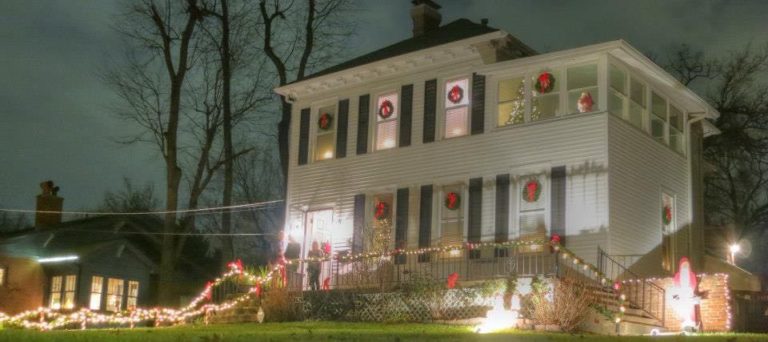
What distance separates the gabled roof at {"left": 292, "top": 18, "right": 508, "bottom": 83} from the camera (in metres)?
24.9

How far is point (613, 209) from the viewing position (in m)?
21.3

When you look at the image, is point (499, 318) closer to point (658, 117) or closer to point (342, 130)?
point (658, 117)

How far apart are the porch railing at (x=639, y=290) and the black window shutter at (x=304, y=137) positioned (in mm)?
10055

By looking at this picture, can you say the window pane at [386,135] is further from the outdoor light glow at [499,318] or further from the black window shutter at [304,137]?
the outdoor light glow at [499,318]

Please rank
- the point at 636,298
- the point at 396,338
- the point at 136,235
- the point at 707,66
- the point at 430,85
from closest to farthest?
the point at 396,338 → the point at 636,298 → the point at 430,85 → the point at 707,66 → the point at 136,235

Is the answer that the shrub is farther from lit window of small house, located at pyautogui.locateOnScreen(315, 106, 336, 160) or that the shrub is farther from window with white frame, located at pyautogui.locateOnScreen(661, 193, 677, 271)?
lit window of small house, located at pyautogui.locateOnScreen(315, 106, 336, 160)

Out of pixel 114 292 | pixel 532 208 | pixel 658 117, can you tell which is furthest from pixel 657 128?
pixel 114 292

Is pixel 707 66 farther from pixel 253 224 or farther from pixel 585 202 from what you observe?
pixel 253 224

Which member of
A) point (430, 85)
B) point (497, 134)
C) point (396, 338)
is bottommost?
point (396, 338)

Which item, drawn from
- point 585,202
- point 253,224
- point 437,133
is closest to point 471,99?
point 437,133

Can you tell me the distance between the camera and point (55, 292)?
35.5m

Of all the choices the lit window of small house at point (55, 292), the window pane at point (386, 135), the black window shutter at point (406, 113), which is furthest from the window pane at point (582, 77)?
the lit window of small house at point (55, 292)

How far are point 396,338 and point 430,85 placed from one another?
47.0 feet

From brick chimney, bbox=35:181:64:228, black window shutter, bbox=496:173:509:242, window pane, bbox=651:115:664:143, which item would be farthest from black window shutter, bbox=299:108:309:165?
brick chimney, bbox=35:181:64:228
